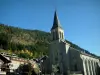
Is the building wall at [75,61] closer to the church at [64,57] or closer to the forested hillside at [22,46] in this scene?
the church at [64,57]

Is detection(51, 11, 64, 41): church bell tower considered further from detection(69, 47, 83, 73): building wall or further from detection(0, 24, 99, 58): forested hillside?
detection(0, 24, 99, 58): forested hillside

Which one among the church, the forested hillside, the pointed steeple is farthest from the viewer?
the forested hillside

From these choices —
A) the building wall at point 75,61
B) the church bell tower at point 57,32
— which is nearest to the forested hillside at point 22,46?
the church bell tower at point 57,32

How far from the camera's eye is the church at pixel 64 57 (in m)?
48.9

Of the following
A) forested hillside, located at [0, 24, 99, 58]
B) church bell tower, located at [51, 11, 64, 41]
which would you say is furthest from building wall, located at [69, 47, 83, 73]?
forested hillside, located at [0, 24, 99, 58]

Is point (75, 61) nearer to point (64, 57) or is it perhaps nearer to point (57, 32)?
point (64, 57)

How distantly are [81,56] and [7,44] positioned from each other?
7180 cm

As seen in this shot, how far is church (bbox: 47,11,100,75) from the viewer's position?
4894 cm

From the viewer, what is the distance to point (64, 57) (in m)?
50.7

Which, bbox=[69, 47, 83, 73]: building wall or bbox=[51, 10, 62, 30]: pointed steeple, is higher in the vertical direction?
bbox=[51, 10, 62, 30]: pointed steeple

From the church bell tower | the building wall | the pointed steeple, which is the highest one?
the pointed steeple

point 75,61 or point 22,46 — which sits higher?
point 22,46

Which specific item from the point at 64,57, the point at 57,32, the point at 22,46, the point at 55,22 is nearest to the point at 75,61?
the point at 64,57

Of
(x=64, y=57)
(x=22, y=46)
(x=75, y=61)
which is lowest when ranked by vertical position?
(x=75, y=61)
